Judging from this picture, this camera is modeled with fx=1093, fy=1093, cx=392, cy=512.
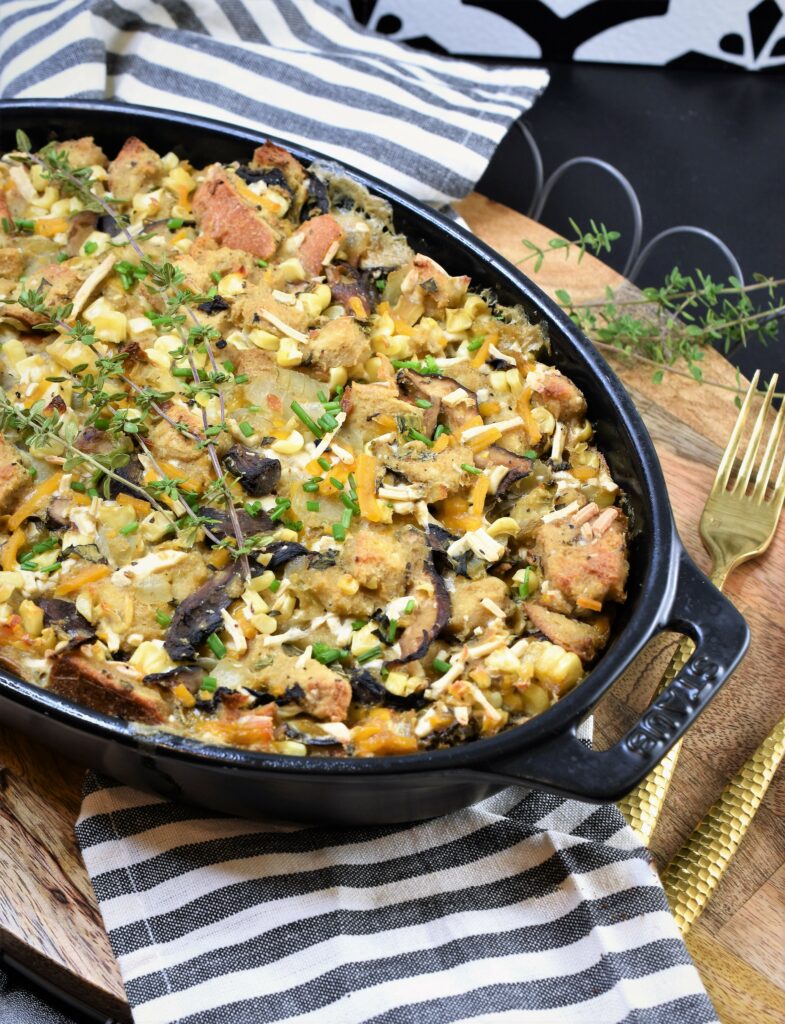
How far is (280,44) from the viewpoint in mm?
3486

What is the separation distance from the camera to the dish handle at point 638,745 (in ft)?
5.81

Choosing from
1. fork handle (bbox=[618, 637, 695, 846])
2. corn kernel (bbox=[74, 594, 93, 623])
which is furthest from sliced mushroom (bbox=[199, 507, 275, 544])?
fork handle (bbox=[618, 637, 695, 846])

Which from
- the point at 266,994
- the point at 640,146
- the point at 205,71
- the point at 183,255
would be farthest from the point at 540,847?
the point at 640,146

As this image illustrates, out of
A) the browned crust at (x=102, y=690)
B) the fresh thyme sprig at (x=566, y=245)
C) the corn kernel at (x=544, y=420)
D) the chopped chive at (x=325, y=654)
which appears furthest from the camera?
the fresh thyme sprig at (x=566, y=245)

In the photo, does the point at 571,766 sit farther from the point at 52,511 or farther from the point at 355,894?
the point at 52,511

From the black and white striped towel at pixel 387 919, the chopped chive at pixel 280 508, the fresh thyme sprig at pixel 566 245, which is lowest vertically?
the black and white striped towel at pixel 387 919

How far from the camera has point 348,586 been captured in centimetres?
209

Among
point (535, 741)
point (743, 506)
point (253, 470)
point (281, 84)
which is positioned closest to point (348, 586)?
point (253, 470)

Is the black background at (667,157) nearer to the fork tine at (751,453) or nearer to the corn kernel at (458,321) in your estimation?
the fork tine at (751,453)

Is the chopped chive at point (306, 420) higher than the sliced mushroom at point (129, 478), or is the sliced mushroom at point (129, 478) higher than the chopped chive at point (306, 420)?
the chopped chive at point (306, 420)

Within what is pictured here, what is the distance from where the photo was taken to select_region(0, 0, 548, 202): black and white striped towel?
10.4 feet

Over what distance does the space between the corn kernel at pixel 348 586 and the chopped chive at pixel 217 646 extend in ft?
0.81

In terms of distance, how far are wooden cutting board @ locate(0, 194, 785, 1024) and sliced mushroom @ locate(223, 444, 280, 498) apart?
26.4 inches

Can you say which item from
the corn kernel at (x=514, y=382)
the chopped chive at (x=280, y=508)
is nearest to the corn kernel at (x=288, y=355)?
the chopped chive at (x=280, y=508)
